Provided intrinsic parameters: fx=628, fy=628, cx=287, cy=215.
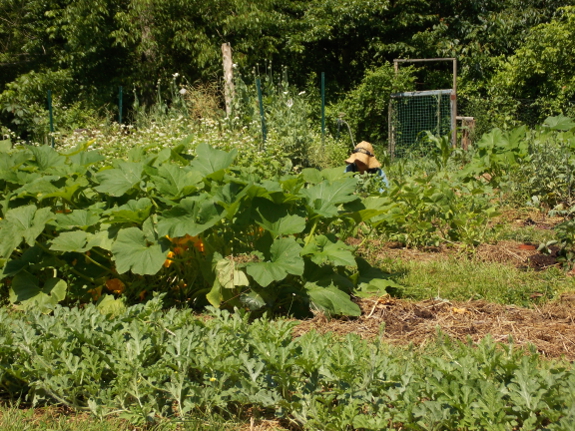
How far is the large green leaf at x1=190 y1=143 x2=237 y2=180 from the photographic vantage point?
367 cm

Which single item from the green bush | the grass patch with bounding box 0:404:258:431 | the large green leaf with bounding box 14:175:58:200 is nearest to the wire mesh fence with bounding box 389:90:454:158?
the green bush

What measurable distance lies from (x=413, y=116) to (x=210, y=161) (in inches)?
425

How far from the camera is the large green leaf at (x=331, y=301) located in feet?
11.0

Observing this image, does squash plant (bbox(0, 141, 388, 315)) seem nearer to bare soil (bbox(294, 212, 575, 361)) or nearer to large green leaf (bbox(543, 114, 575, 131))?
bare soil (bbox(294, 212, 575, 361))

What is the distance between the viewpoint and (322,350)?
2.34m

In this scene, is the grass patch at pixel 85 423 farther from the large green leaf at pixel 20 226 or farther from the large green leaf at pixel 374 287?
the large green leaf at pixel 374 287

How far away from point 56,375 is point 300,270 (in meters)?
1.22

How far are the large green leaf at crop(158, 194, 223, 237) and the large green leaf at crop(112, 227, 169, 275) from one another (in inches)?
5.5

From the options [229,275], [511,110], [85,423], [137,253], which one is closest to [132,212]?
[137,253]

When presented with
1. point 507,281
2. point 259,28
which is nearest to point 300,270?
point 507,281

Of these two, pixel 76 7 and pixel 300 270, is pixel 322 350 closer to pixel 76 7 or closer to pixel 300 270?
pixel 300 270

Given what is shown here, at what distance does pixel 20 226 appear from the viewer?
349cm

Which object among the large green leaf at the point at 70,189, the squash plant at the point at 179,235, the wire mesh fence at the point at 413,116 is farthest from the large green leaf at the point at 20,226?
the wire mesh fence at the point at 413,116

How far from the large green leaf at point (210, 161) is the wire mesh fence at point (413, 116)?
31.6ft
